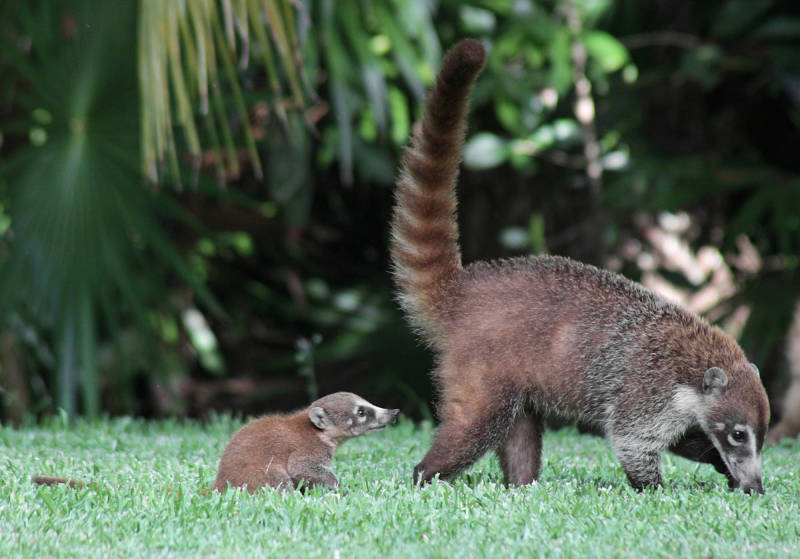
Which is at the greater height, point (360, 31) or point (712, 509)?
point (360, 31)

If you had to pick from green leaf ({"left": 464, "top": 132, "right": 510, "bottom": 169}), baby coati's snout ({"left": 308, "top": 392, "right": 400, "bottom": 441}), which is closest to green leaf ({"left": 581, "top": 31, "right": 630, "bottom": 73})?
green leaf ({"left": 464, "top": 132, "right": 510, "bottom": 169})

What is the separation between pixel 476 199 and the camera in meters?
8.80

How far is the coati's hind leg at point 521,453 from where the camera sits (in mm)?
4383

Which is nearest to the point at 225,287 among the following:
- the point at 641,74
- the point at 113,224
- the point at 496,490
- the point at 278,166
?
the point at 278,166

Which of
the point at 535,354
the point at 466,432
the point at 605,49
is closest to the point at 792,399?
the point at 605,49

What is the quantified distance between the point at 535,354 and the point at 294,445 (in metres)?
1.01

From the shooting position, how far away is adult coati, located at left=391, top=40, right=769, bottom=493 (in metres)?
4.14

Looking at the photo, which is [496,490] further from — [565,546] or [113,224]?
[113,224]

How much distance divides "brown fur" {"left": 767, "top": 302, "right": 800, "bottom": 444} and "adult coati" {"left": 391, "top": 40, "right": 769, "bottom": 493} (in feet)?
6.93

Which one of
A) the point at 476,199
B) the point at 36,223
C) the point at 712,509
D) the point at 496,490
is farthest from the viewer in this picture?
the point at 476,199

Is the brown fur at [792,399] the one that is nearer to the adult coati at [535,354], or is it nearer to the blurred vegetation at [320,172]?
the blurred vegetation at [320,172]

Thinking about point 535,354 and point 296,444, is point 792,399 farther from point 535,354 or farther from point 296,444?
point 296,444

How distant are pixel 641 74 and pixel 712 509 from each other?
5.12 m

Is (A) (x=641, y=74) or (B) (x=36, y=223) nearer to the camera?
(B) (x=36, y=223)
